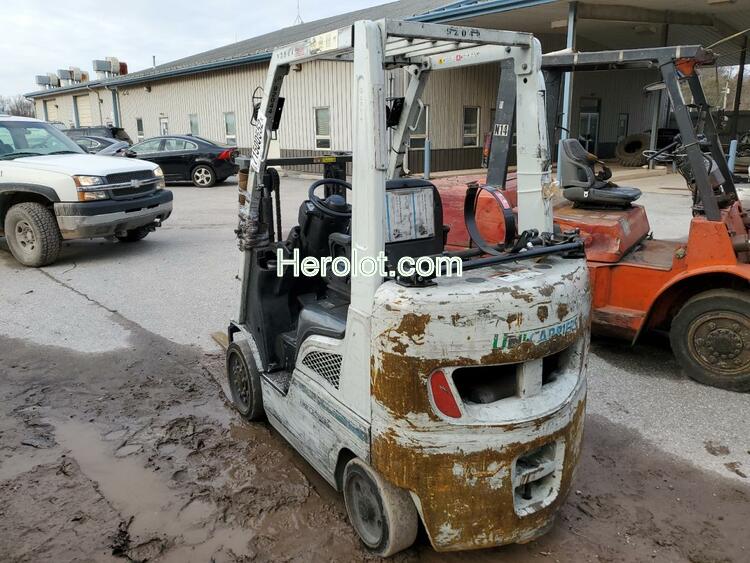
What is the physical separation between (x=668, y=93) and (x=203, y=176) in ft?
50.3

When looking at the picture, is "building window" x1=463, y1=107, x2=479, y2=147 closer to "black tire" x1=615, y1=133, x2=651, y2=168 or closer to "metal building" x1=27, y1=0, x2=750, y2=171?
"metal building" x1=27, y1=0, x2=750, y2=171

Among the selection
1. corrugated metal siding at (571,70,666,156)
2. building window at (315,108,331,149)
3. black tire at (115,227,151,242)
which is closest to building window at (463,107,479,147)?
building window at (315,108,331,149)

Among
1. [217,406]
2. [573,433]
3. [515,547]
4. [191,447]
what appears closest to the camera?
[573,433]

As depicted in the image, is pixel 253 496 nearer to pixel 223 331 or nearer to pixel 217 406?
pixel 217 406

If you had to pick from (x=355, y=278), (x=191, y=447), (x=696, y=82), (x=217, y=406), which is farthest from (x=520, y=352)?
(x=696, y=82)

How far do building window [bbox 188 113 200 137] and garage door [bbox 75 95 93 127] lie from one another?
501 inches

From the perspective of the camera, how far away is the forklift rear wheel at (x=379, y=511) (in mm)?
2535

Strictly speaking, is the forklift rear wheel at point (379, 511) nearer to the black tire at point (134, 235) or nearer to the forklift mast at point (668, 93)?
the forklift mast at point (668, 93)

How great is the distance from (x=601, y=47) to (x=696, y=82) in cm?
2054

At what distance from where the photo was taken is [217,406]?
4.26 meters

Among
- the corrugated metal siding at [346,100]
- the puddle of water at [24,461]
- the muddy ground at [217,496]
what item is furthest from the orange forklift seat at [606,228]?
the corrugated metal siding at [346,100]

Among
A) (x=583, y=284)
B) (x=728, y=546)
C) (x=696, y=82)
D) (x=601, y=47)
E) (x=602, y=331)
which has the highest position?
(x=601, y=47)

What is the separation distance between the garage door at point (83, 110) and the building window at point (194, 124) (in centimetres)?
1273

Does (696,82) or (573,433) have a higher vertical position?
(696,82)
